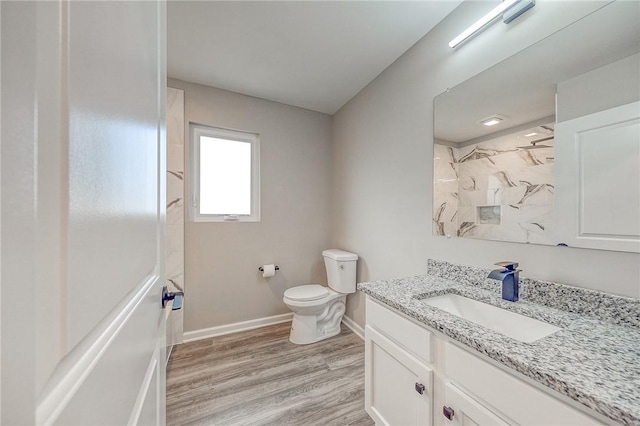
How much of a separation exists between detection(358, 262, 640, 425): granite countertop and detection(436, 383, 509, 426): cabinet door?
177mm

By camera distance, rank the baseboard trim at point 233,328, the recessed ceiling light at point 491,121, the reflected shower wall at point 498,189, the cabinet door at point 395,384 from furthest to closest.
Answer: the baseboard trim at point 233,328
the recessed ceiling light at point 491,121
the reflected shower wall at point 498,189
the cabinet door at point 395,384

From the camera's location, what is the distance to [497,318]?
1.05 metres

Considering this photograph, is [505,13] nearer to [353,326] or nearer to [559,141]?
[559,141]

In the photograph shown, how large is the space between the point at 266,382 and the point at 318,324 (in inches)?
27.8

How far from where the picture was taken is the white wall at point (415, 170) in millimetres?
998

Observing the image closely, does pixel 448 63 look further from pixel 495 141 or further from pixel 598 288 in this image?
pixel 598 288

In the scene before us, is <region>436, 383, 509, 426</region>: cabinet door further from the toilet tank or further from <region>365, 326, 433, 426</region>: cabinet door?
the toilet tank

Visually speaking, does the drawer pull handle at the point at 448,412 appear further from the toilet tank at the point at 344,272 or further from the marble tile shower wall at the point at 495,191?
the toilet tank at the point at 344,272

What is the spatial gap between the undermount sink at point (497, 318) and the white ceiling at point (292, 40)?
1642mm

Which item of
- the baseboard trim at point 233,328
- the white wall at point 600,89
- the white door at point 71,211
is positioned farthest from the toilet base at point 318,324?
the white wall at point 600,89

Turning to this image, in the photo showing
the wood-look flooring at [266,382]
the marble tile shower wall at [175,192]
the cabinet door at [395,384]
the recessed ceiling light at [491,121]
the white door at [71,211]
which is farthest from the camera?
the marble tile shower wall at [175,192]

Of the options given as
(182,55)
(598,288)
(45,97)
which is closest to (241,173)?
(182,55)

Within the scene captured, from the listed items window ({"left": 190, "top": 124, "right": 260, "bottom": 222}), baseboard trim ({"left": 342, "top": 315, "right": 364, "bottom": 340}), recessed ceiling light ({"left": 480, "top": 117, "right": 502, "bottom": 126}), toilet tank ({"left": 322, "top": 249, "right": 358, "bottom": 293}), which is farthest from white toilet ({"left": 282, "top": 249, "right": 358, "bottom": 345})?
recessed ceiling light ({"left": 480, "top": 117, "right": 502, "bottom": 126})

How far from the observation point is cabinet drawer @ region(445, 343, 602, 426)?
1.92 ft
